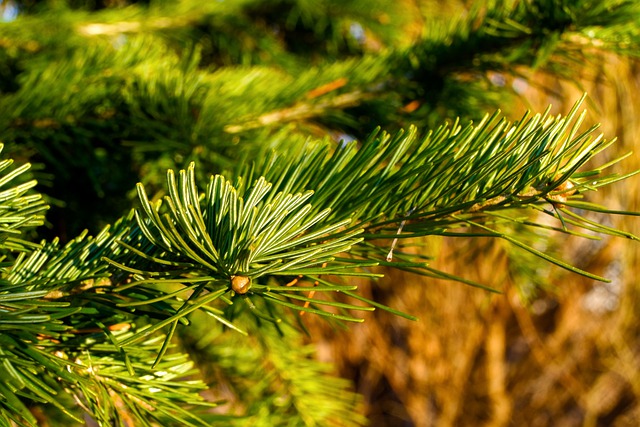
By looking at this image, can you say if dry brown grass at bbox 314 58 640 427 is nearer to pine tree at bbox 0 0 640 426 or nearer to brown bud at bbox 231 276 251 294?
pine tree at bbox 0 0 640 426

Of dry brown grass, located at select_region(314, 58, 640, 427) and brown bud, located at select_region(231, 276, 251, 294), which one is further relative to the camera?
dry brown grass, located at select_region(314, 58, 640, 427)

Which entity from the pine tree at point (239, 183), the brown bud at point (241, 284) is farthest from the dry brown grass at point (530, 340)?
the brown bud at point (241, 284)

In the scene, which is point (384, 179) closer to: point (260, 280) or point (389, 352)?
point (260, 280)

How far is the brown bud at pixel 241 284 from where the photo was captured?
0.20 meters

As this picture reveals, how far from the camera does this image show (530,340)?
1.64 m

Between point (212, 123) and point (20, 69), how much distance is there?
0.97 ft

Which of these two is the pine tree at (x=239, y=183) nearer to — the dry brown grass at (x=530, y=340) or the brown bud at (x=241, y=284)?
the brown bud at (x=241, y=284)

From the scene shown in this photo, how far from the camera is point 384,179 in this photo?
0.85 feet

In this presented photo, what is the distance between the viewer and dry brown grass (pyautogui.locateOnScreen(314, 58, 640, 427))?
5.19 feet

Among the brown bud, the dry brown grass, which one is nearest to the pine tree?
the brown bud

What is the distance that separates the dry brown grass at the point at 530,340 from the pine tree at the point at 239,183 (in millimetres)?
953

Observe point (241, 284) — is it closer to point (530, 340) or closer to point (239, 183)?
point (239, 183)

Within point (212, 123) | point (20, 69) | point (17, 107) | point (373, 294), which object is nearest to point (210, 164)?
point (212, 123)

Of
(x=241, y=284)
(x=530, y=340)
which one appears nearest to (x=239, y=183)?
(x=241, y=284)
